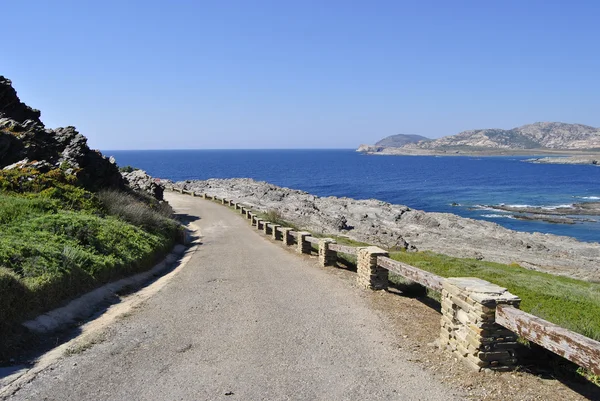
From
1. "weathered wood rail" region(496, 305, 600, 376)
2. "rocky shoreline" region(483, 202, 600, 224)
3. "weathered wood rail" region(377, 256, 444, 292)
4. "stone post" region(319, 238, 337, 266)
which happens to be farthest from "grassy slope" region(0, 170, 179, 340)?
"rocky shoreline" region(483, 202, 600, 224)

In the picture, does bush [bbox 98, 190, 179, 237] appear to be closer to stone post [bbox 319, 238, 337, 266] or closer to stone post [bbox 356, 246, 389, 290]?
stone post [bbox 319, 238, 337, 266]

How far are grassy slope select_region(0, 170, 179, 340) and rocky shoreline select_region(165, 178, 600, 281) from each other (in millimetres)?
18408

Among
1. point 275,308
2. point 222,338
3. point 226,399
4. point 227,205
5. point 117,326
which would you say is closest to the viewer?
point 226,399

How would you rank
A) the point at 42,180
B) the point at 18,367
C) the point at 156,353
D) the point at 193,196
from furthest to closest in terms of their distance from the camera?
the point at 193,196 < the point at 42,180 < the point at 156,353 < the point at 18,367

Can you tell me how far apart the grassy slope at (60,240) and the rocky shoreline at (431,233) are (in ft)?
60.4

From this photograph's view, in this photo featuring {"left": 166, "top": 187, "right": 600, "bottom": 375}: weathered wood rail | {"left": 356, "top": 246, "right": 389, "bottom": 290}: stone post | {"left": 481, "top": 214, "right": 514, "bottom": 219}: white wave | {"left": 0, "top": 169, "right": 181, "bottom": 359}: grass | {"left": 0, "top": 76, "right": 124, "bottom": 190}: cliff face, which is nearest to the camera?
{"left": 166, "top": 187, "right": 600, "bottom": 375}: weathered wood rail

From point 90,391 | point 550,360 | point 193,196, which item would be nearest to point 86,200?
point 90,391

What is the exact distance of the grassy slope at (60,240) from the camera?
929 centimetres

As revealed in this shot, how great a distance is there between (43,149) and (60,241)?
42.4 feet

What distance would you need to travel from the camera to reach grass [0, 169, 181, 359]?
922cm

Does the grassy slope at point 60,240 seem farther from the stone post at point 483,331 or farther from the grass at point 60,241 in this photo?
the stone post at point 483,331

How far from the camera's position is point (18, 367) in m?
7.07

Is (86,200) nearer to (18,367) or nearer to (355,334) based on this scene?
(18,367)

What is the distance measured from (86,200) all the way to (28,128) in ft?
28.1
